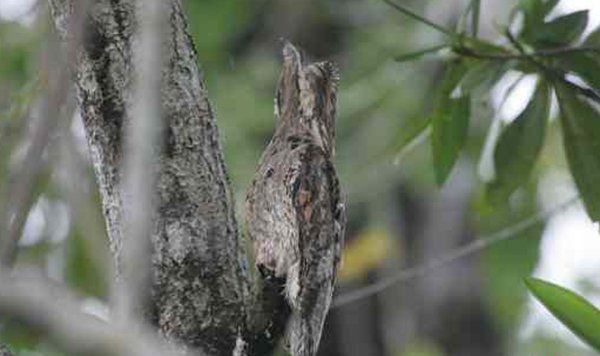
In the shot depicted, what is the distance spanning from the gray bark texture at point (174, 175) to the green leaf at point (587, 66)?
32.4 inches

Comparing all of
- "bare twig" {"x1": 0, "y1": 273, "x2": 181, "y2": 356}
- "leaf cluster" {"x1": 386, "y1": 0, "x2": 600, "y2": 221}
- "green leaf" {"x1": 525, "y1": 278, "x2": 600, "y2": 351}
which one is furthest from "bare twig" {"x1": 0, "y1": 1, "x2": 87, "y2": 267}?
"leaf cluster" {"x1": 386, "y1": 0, "x2": 600, "y2": 221}

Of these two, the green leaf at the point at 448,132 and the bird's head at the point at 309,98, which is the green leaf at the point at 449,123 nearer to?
the green leaf at the point at 448,132

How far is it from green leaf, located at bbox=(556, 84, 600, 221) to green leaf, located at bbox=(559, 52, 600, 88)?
61 millimetres

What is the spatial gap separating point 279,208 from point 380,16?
3.44m

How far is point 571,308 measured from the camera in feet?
5.53

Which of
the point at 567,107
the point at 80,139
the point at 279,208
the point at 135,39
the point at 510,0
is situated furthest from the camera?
the point at 510,0

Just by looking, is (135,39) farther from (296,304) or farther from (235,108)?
(235,108)

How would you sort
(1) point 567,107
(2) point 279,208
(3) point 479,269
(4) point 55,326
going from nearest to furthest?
(4) point 55,326 → (2) point 279,208 → (1) point 567,107 → (3) point 479,269

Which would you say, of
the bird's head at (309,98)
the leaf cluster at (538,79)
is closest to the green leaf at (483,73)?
the leaf cluster at (538,79)

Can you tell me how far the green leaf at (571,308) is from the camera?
1666mm

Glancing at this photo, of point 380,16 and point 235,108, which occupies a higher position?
point 380,16

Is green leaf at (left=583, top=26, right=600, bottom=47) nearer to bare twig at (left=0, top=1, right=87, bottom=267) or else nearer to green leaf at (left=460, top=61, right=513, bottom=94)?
green leaf at (left=460, top=61, right=513, bottom=94)

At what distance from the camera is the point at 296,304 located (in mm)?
1591

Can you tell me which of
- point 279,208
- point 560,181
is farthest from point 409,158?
point 279,208
